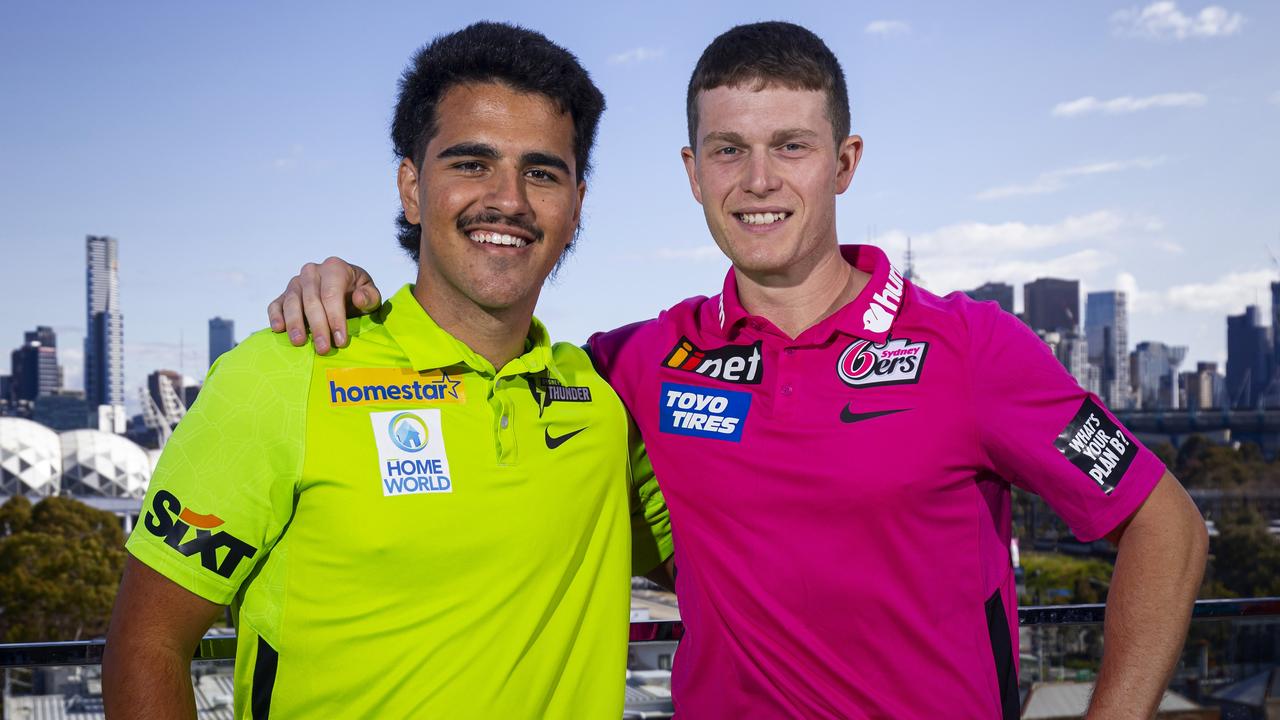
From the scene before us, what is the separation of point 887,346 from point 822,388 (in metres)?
0.22

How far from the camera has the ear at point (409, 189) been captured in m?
3.07

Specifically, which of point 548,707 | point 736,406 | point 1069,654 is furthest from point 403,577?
point 1069,654

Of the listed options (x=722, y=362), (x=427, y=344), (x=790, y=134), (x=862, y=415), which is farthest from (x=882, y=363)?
(x=427, y=344)

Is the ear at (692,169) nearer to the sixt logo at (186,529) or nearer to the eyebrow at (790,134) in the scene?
the eyebrow at (790,134)

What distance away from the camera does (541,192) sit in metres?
2.89

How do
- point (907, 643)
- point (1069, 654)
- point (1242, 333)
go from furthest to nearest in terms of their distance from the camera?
point (1242, 333), point (1069, 654), point (907, 643)

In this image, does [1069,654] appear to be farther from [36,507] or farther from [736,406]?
[36,507]

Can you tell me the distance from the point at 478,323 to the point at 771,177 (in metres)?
0.95

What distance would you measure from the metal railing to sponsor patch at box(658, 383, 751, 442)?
2.09ft

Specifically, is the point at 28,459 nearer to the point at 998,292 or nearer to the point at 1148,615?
the point at 1148,615

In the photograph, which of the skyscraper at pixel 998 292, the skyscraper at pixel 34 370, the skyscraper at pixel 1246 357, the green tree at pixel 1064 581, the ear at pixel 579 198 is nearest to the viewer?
the ear at pixel 579 198

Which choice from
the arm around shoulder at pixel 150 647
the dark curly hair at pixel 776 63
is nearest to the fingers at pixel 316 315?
the arm around shoulder at pixel 150 647

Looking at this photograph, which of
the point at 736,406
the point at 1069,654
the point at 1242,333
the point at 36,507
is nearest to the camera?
the point at 736,406

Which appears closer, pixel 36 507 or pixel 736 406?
pixel 736 406
